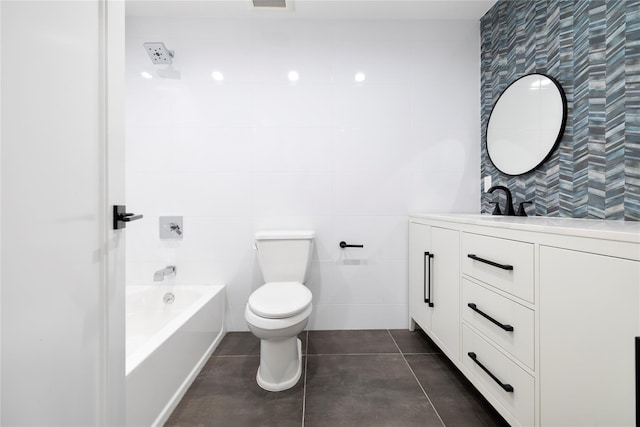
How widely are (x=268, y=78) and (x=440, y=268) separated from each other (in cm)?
173

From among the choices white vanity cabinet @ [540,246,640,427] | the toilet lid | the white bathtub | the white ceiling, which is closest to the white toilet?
the toilet lid

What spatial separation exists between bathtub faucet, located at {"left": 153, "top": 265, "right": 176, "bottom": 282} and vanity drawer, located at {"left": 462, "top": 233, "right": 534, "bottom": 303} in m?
1.84

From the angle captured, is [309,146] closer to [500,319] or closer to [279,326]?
[279,326]

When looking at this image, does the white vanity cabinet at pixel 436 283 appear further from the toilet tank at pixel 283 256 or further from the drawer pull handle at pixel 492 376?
the toilet tank at pixel 283 256

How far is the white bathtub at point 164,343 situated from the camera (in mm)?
1060

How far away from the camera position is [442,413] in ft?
4.06

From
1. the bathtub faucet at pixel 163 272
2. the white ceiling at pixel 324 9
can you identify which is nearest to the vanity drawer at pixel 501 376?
the bathtub faucet at pixel 163 272

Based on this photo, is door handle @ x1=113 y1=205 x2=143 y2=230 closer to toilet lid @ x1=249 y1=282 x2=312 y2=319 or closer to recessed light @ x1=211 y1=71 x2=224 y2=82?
toilet lid @ x1=249 y1=282 x2=312 y2=319

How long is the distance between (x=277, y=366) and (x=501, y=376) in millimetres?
994

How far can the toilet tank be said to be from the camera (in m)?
1.82

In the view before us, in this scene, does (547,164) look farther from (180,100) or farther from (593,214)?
(180,100)

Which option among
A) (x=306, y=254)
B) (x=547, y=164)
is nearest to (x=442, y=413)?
(x=306, y=254)

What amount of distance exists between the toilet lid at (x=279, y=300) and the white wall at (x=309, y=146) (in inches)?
18.0

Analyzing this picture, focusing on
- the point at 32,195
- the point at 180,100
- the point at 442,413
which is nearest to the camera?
the point at 32,195
